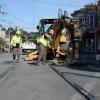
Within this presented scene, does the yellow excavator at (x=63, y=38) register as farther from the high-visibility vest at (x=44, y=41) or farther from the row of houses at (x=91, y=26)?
the row of houses at (x=91, y=26)

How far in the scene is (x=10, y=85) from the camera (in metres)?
13.9

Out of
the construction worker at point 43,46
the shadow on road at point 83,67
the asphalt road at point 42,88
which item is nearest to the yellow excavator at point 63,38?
the construction worker at point 43,46

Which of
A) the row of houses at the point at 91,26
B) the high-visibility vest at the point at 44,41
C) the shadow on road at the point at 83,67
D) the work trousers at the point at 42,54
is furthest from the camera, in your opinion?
the row of houses at the point at 91,26

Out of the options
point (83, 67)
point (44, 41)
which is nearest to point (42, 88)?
point (83, 67)

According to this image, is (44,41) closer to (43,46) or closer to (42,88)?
(43,46)

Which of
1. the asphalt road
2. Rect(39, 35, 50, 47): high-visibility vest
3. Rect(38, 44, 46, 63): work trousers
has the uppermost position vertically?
Rect(39, 35, 50, 47): high-visibility vest

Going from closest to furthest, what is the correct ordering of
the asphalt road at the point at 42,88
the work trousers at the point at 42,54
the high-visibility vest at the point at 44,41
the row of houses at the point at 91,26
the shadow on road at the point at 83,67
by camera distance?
the asphalt road at the point at 42,88 → the shadow on road at the point at 83,67 → the work trousers at the point at 42,54 → the high-visibility vest at the point at 44,41 → the row of houses at the point at 91,26

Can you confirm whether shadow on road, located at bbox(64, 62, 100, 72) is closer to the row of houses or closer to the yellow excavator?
the yellow excavator

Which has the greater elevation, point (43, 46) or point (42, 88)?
point (43, 46)

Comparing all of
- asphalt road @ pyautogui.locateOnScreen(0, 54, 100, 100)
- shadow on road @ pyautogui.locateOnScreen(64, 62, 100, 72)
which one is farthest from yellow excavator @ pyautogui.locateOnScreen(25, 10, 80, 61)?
asphalt road @ pyautogui.locateOnScreen(0, 54, 100, 100)

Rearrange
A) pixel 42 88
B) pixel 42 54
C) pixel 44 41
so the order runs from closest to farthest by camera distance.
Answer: pixel 42 88 → pixel 42 54 → pixel 44 41

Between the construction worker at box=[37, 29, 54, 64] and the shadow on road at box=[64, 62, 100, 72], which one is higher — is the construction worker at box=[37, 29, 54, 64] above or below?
above

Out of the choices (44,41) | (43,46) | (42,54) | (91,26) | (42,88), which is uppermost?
(91,26)

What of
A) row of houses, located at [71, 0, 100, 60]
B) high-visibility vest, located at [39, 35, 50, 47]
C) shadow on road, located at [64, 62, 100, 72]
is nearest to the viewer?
shadow on road, located at [64, 62, 100, 72]
